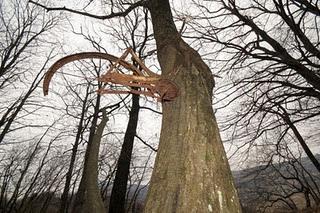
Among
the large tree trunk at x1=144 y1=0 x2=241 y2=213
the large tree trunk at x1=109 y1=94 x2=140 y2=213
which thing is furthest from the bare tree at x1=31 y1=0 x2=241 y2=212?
the large tree trunk at x1=109 y1=94 x2=140 y2=213

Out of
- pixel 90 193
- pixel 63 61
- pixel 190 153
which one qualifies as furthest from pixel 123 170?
pixel 190 153

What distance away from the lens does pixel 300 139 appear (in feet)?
44.2

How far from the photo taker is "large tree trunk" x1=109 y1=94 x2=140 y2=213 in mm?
8024

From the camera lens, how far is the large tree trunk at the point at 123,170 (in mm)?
8024

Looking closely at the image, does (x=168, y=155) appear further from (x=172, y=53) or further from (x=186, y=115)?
(x=172, y=53)

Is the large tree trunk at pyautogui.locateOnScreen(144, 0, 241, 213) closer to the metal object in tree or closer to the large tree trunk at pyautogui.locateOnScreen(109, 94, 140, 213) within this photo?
the metal object in tree

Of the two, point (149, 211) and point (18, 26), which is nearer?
point (149, 211)

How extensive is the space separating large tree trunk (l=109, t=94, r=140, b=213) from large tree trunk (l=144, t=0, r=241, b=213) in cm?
636

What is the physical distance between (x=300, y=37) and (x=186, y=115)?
5749 millimetres

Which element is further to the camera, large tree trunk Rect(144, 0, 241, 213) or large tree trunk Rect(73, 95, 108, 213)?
large tree trunk Rect(73, 95, 108, 213)

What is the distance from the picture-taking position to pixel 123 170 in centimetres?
855

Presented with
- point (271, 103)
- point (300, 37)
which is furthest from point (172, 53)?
point (271, 103)

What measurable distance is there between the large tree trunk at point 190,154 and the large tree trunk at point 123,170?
6359mm

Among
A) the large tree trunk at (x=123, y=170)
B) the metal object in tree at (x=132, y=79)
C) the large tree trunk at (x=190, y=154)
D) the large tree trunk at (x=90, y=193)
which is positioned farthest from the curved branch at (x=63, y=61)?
the large tree trunk at (x=123, y=170)
